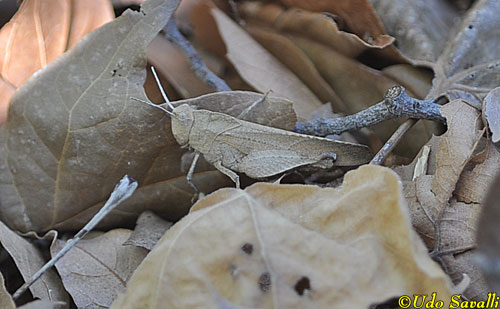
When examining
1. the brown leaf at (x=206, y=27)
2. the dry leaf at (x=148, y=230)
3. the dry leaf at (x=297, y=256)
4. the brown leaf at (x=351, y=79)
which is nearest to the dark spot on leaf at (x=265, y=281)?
the dry leaf at (x=297, y=256)

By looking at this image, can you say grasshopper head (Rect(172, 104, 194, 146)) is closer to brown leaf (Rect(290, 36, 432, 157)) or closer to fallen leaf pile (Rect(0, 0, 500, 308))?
fallen leaf pile (Rect(0, 0, 500, 308))

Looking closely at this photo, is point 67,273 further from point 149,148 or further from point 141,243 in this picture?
point 149,148

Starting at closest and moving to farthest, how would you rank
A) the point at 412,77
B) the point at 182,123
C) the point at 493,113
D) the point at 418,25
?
the point at 493,113, the point at 182,123, the point at 412,77, the point at 418,25

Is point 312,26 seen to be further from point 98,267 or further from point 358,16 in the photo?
point 98,267

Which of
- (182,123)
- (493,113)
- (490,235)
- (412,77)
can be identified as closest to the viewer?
(490,235)

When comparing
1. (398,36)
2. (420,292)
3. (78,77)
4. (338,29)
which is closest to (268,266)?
(420,292)

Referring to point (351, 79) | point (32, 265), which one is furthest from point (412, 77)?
point (32, 265)
